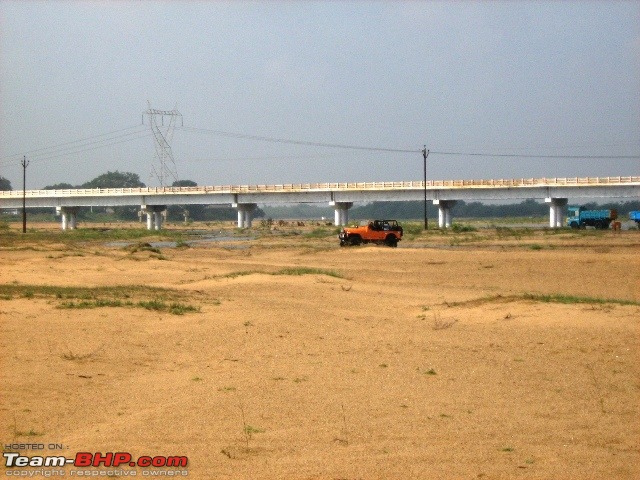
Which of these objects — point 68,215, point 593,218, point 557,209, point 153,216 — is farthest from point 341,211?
point 68,215

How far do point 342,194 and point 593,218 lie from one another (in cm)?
3286

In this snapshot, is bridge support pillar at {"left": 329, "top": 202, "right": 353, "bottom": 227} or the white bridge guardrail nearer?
the white bridge guardrail

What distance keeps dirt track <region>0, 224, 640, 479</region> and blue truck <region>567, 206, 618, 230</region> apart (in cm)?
5969

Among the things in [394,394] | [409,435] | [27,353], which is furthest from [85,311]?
[409,435]

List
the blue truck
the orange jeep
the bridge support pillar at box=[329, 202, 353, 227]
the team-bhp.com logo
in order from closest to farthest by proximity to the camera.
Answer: the team-bhp.com logo → the orange jeep → the blue truck → the bridge support pillar at box=[329, 202, 353, 227]

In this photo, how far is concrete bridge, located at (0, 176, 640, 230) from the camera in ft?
294

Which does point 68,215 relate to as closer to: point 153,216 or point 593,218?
point 153,216

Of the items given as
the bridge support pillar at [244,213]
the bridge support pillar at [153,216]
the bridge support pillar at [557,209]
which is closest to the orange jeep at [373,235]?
the bridge support pillar at [557,209]

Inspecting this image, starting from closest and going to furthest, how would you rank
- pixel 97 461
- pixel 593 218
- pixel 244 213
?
1. pixel 97 461
2. pixel 593 218
3. pixel 244 213

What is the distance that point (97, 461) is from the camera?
859 centimetres

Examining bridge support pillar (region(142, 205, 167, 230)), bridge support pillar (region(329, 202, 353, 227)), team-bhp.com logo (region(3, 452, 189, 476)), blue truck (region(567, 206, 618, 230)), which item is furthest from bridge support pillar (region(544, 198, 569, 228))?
A: team-bhp.com logo (region(3, 452, 189, 476))

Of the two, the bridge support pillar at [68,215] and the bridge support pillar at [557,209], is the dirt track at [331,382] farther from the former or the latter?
the bridge support pillar at [68,215]

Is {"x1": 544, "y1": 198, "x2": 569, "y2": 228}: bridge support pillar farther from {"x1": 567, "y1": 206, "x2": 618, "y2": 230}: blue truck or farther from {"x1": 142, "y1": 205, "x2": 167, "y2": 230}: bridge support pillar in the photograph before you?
{"x1": 142, "y1": 205, "x2": 167, "y2": 230}: bridge support pillar

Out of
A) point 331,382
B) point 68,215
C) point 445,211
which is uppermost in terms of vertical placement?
point 68,215
